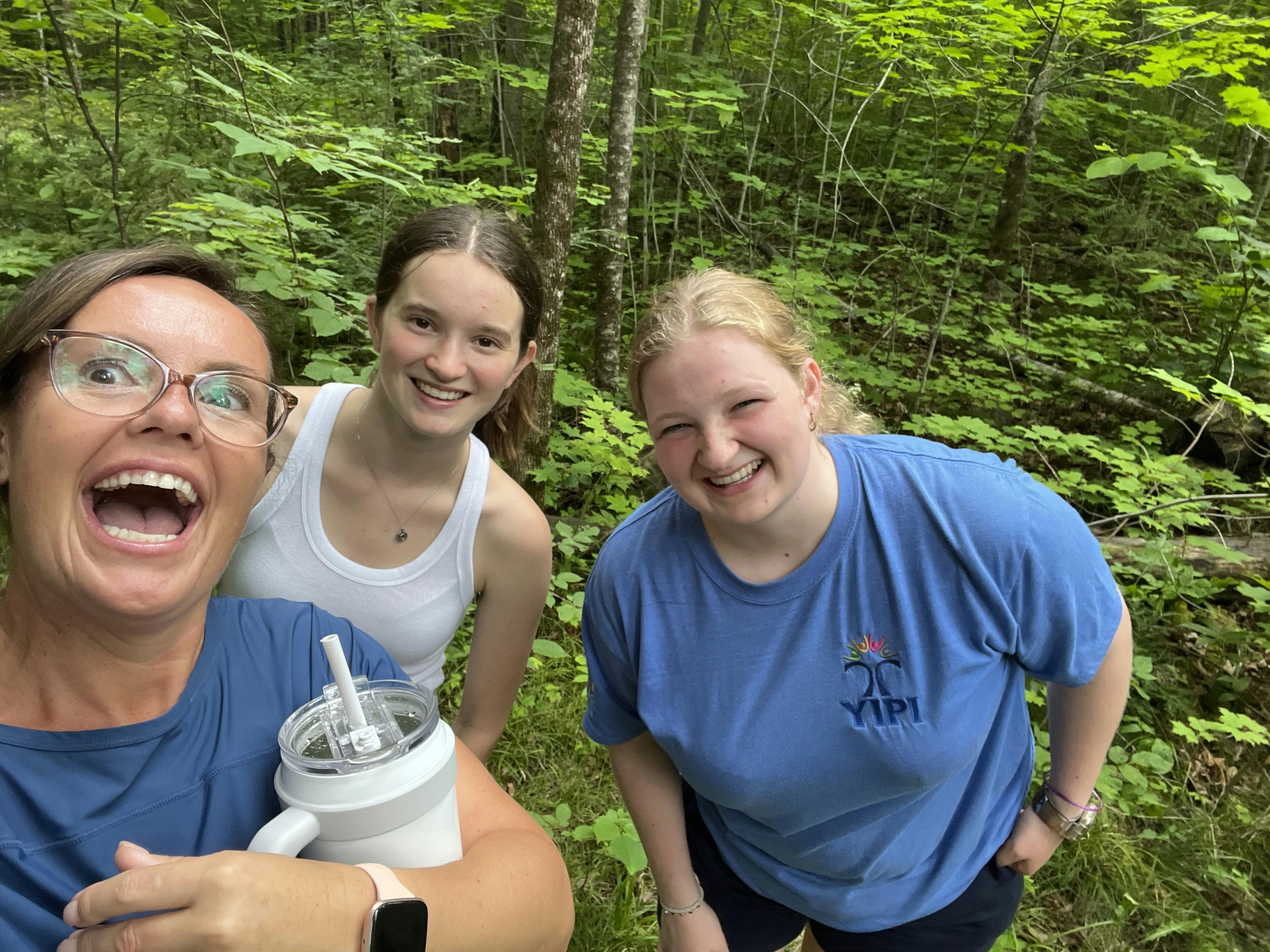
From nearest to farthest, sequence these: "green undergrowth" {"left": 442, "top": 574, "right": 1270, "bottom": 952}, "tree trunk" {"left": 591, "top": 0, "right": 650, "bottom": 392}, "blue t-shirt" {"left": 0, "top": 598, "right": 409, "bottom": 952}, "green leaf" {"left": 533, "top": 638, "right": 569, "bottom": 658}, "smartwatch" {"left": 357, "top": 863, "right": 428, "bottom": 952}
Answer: "smartwatch" {"left": 357, "top": 863, "right": 428, "bottom": 952} → "blue t-shirt" {"left": 0, "top": 598, "right": 409, "bottom": 952} → "green undergrowth" {"left": 442, "top": 574, "right": 1270, "bottom": 952} → "green leaf" {"left": 533, "top": 638, "right": 569, "bottom": 658} → "tree trunk" {"left": 591, "top": 0, "right": 650, "bottom": 392}

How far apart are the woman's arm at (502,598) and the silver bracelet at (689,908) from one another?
67 cm

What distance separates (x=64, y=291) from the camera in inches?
46.4

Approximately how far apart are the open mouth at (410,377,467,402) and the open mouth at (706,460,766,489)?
78 cm

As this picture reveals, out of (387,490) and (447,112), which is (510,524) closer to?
(387,490)

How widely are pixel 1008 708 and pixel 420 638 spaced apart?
4.70ft

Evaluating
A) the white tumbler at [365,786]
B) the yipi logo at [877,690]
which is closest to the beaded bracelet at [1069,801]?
the yipi logo at [877,690]

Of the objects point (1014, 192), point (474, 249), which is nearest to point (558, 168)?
point (474, 249)

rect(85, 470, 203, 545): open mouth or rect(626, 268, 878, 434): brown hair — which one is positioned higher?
rect(626, 268, 878, 434): brown hair

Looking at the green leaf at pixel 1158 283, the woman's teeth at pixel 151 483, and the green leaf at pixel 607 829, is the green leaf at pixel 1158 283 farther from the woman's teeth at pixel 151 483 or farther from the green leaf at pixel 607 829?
the woman's teeth at pixel 151 483

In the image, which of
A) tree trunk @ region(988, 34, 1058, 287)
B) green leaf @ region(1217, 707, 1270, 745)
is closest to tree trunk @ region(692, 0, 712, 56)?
tree trunk @ region(988, 34, 1058, 287)

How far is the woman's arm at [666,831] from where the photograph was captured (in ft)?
5.95

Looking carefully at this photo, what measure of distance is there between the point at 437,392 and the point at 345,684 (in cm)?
107

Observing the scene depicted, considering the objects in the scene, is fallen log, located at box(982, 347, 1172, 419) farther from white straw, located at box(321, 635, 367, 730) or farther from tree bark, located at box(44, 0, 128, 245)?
→ white straw, located at box(321, 635, 367, 730)

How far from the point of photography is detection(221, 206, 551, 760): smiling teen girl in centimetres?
187
